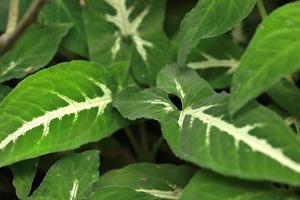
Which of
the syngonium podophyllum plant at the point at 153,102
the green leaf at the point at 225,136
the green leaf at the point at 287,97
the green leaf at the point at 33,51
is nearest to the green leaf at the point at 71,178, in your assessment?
the syngonium podophyllum plant at the point at 153,102

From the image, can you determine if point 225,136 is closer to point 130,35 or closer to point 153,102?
point 153,102

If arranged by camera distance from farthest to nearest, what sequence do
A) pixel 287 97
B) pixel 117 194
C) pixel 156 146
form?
1. pixel 156 146
2. pixel 287 97
3. pixel 117 194

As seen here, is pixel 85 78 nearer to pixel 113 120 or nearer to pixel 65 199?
pixel 113 120

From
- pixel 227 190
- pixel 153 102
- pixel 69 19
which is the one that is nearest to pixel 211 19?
pixel 153 102

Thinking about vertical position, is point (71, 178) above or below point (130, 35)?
below

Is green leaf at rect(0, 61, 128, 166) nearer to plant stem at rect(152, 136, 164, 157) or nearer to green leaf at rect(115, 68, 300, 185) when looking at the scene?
green leaf at rect(115, 68, 300, 185)

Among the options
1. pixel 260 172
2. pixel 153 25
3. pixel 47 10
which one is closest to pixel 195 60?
pixel 153 25

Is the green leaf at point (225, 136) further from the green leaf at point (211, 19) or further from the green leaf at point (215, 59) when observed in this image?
the green leaf at point (215, 59)
